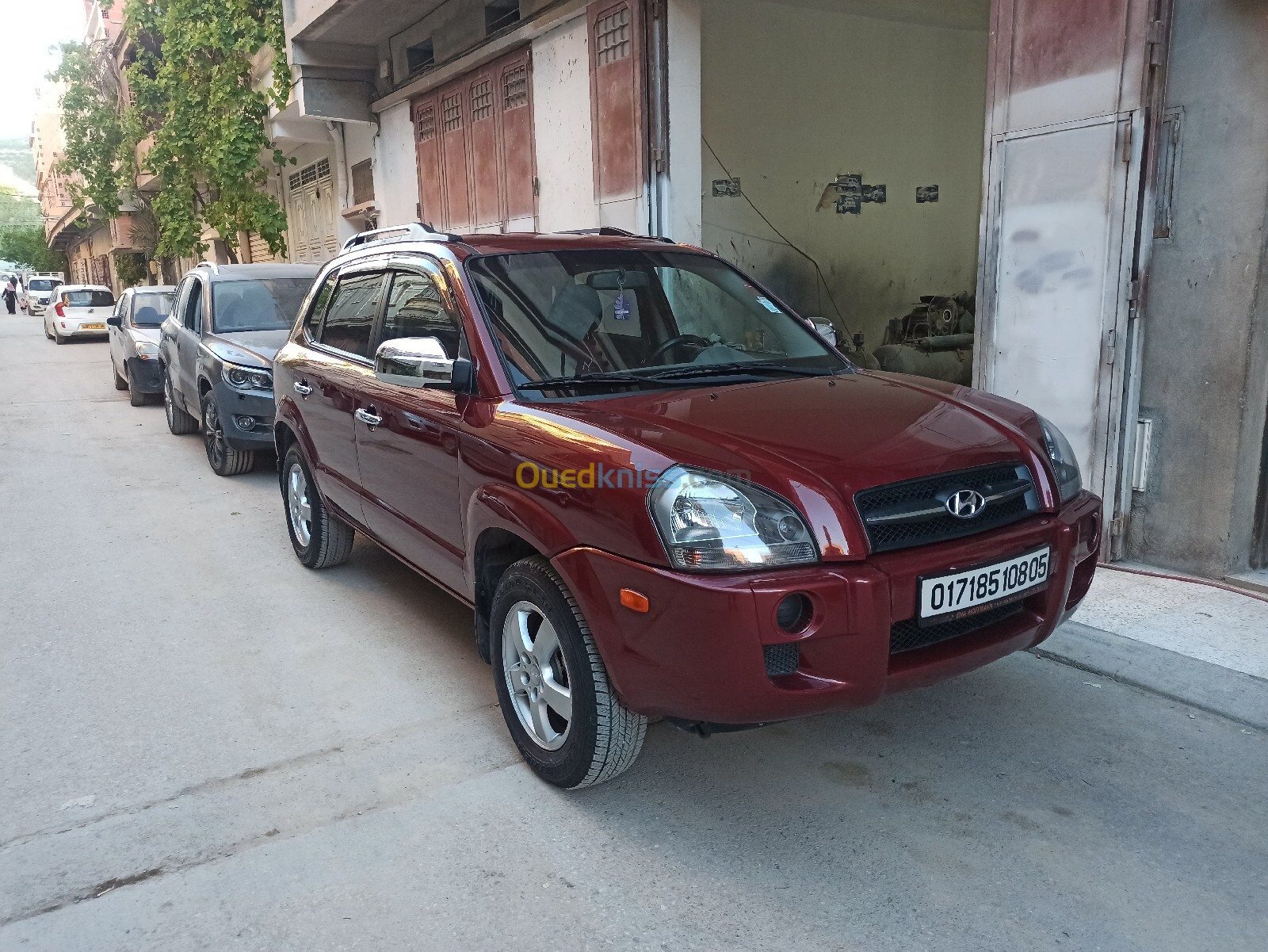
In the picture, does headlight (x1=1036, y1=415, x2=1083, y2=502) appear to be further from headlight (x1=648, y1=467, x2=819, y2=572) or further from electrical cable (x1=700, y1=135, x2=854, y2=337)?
electrical cable (x1=700, y1=135, x2=854, y2=337)

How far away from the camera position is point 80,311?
24.6m

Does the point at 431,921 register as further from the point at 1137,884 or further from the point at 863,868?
the point at 1137,884

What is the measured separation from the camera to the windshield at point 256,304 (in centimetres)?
863

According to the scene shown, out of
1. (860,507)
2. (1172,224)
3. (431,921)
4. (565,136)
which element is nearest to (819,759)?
(860,507)

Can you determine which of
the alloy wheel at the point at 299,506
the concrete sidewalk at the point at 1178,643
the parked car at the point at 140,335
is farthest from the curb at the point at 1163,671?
the parked car at the point at 140,335

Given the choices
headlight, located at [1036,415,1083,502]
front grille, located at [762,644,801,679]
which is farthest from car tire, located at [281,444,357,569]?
headlight, located at [1036,415,1083,502]

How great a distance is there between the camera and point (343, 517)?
488 cm

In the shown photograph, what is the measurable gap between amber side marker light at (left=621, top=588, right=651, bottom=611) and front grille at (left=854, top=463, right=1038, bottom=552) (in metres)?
0.62

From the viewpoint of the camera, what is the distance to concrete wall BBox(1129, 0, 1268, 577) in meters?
4.46

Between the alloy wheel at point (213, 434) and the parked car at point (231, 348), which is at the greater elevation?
the parked car at point (231, 348)

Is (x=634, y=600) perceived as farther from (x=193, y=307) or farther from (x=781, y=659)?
(x=193, y=307)

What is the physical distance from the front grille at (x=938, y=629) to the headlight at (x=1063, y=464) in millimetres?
459

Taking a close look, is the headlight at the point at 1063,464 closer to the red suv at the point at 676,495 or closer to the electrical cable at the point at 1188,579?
the red suv at the point at 676,495

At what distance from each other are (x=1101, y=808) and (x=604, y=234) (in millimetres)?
3011
